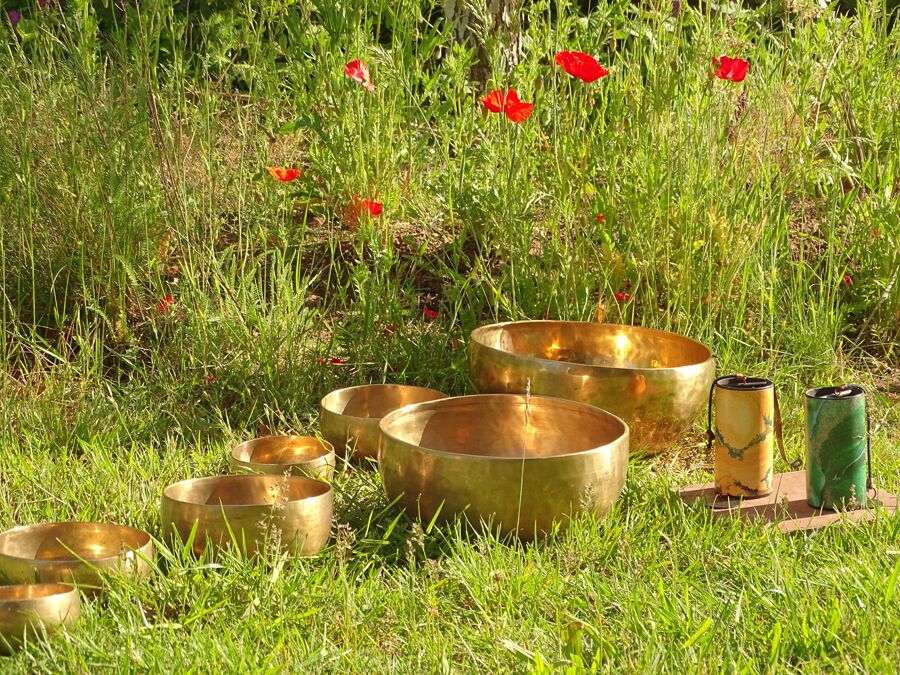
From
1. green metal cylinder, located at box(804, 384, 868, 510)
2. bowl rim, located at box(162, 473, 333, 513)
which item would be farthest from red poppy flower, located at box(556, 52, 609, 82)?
bowl rim, located at box(162, 473, 333, 513)

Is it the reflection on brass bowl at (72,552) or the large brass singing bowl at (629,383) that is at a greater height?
the large brass singing bowl at (629,383)

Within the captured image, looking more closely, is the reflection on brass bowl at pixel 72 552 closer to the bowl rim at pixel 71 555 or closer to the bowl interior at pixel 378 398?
the bowl rim at pixel 71 555

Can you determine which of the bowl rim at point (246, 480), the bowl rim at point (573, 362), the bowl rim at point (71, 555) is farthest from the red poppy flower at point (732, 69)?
the bowl rim at point (71, 555)

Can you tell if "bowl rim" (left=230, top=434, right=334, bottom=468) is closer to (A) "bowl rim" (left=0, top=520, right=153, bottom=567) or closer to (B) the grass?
(B) the grass

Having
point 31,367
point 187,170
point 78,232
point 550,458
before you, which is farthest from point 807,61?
point 31,367

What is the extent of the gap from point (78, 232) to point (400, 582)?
66.0 inches

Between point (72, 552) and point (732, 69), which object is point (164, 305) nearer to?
point (72, 552)

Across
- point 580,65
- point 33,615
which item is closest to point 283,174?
point 580,65

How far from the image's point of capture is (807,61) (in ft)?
9.80

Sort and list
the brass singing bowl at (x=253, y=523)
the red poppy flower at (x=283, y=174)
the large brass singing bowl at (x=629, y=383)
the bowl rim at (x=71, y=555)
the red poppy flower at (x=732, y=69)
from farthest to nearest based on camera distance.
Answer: the red poppy flower at (x=283, y=174)
the red poppy flower at (x=732, y=69)
the large brass singing bowl at (x=629, y=383)
the brass singing bowl at (x=253, y=523)
the bowl rim at (x=71, y=555)

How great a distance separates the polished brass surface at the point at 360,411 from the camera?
239cm

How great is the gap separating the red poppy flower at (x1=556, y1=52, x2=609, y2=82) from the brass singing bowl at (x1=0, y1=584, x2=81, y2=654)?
5.40 ft

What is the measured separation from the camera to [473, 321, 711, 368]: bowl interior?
274cm

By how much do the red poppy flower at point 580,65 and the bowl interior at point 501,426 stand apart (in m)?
0.83
